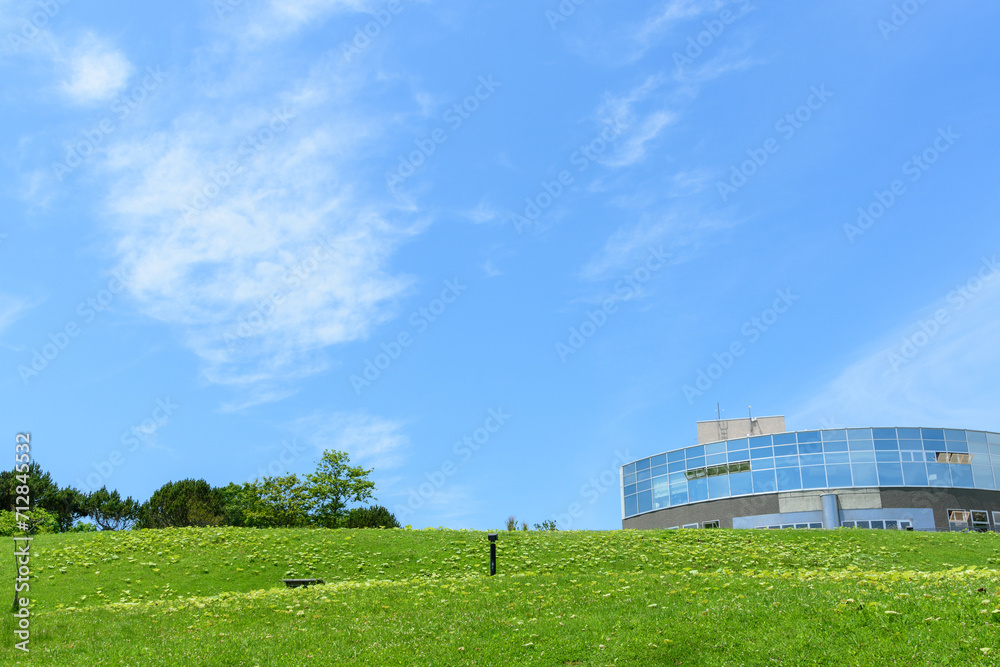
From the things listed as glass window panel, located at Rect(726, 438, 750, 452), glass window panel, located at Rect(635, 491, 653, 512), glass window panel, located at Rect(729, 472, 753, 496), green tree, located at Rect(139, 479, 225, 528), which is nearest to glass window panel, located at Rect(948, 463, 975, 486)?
glass window panel, located at Rect(729, 472, 753, 496)

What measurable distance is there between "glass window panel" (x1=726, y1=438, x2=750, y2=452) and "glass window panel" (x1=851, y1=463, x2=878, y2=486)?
7.49 metres

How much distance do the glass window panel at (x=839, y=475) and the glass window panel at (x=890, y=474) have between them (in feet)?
6.52

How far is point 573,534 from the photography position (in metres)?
36.4

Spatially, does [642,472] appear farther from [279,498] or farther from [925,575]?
[925,575]

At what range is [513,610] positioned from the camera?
60.7 ft

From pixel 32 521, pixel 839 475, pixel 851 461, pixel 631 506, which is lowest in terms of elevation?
pixel 32 521

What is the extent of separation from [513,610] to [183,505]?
5944 centimetres

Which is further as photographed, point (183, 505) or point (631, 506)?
point (183, 505)

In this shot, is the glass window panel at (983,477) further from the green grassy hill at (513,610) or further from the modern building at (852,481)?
the green grassy hill at (513,610)

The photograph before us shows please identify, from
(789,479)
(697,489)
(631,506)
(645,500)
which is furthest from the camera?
(631,506)

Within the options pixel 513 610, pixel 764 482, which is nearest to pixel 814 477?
pixel 764 482

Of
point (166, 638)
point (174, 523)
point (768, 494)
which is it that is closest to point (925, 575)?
point (166, 638)

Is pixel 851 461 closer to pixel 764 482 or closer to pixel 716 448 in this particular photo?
pixel 764 482

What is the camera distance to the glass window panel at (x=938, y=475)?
56.0 meters
